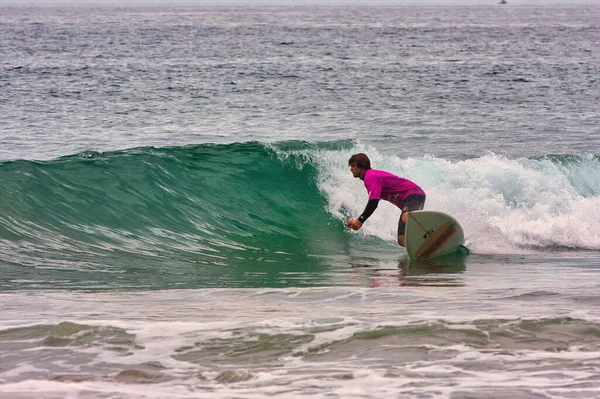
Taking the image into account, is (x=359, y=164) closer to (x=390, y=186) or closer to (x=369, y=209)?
(x=369, y=209)

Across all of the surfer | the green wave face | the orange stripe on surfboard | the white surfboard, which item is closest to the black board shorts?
the surfer

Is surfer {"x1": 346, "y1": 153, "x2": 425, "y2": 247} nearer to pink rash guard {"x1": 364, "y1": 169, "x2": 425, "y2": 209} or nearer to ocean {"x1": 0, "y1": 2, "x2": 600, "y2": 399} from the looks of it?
pink rash guard {"x1": 364, "y1": 169, "x2": 425, "y2": 209}

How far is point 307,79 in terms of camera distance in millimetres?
33625

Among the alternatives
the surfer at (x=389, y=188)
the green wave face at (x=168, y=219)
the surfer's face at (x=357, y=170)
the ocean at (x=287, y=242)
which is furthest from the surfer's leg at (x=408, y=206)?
Answer: the green wave face at (x=168, y=219)

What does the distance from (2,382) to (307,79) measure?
93.7ft

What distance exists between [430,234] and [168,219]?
4.44 m

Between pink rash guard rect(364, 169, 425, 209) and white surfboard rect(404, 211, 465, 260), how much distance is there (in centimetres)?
31

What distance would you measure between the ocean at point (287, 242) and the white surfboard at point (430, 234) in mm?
250

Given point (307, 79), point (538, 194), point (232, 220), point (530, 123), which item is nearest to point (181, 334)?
point (232, 220)

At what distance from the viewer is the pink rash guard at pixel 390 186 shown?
10484 millimetres

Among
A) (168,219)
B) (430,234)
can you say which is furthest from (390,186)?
(168,219)

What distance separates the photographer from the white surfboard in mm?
10719

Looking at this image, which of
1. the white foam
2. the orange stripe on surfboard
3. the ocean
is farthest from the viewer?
the white foam

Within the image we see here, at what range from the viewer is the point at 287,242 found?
42.6ft
